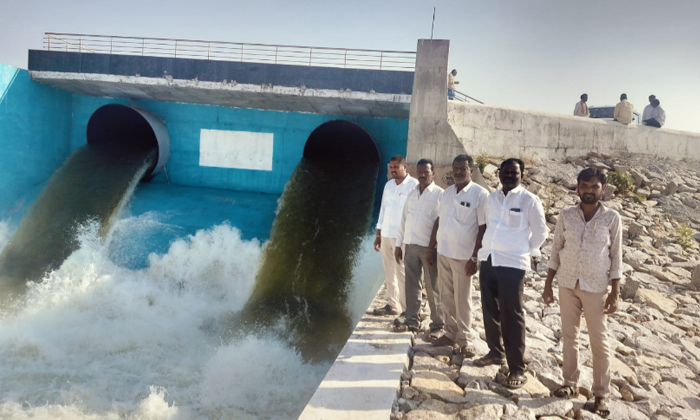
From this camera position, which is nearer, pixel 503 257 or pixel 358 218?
pixel 503 257

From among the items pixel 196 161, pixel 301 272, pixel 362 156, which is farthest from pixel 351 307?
pixel 196 161

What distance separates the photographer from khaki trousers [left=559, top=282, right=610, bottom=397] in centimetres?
277

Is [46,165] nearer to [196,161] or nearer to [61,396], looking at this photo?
[196,161]

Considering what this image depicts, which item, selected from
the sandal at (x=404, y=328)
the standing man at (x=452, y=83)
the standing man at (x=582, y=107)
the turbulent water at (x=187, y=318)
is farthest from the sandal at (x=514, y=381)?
the standing man at (x=582, y=107)

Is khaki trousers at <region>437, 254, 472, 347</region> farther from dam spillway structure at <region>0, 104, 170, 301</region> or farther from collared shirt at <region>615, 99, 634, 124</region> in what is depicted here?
collared shirt at <region>615, 99, 634, 124</region>

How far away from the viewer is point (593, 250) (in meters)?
2.77

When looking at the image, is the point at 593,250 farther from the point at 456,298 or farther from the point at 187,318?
the point at 187,318

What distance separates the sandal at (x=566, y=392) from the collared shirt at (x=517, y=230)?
866 millimetres

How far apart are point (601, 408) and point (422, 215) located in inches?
79.0

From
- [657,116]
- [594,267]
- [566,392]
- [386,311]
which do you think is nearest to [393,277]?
[386,311]

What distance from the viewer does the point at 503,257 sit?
3.04 metres

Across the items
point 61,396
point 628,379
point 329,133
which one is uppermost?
point 329,133

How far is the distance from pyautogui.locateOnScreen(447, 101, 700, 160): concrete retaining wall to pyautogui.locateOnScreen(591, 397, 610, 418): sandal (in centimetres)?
612

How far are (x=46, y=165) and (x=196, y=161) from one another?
11.6ft
